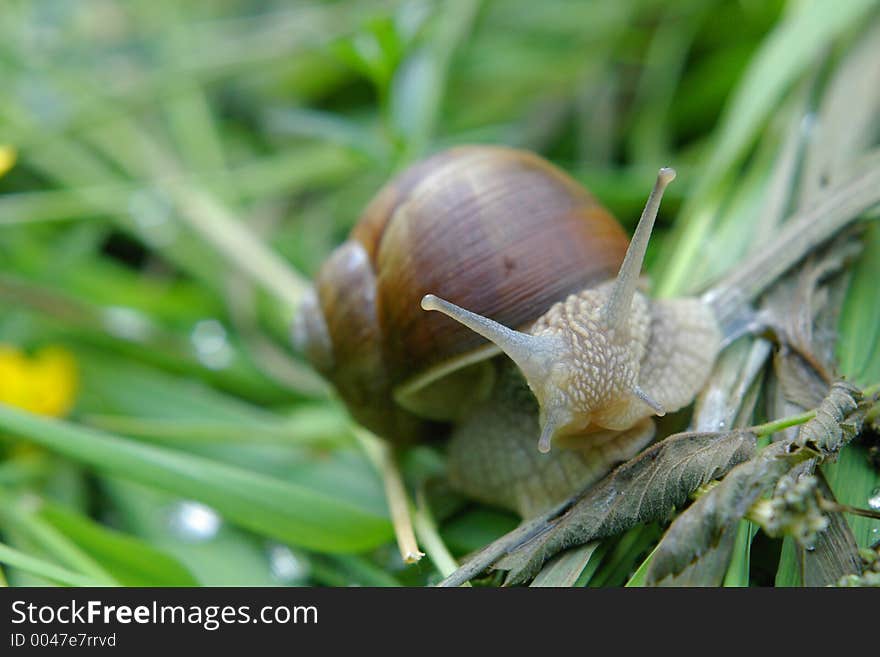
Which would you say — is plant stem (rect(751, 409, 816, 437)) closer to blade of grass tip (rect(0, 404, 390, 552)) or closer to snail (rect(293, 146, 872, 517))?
snail (rect(293, 146, 872, 517))

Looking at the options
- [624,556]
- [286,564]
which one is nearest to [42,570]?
[286,564]

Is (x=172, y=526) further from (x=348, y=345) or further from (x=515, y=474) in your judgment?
(x=515, y=474)

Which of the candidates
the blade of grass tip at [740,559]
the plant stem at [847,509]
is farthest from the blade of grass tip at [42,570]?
the plant stem at [847,509]
